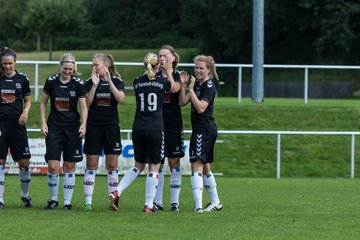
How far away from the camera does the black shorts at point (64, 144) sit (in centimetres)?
1298

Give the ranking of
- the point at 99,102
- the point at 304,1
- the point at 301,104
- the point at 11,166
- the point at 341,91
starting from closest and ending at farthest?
the point at 99,102 < the point at 11,166 < the point at 301,104 < the point at 341,91 < the point at 304,1

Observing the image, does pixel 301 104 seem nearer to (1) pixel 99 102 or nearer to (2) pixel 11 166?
(2) pixel 11 166

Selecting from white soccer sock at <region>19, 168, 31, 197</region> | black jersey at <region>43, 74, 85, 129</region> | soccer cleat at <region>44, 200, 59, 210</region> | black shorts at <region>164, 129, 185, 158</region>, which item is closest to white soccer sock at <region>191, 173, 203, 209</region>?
black shorts at <region>164, 129, 185, 158</region>

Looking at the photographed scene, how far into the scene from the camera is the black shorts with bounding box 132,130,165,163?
12.7 m

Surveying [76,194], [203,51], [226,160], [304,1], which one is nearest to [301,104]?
[226,160]

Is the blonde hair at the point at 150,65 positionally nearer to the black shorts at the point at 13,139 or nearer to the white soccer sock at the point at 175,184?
the white soccer sock at the point at 175,184

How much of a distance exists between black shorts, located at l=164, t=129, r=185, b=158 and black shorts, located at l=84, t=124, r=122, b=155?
0.65m

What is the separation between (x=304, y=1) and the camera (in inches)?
1845

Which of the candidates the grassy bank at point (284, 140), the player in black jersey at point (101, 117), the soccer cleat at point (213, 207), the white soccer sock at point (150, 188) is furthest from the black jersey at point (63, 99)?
the grassy bank at point (284, 140)

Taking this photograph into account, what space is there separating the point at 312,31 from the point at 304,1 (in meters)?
2.92

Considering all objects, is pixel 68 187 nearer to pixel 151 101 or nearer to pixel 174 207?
pixel 174 207

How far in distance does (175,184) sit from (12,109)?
2420 mm

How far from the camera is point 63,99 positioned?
13.0 metres

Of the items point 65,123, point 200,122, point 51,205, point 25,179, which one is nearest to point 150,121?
point 200,122
